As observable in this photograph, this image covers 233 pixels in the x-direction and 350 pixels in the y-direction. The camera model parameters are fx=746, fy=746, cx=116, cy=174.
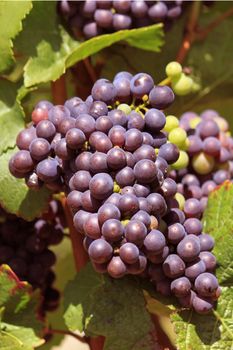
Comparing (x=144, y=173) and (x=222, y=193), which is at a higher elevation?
(x=144, y=173)

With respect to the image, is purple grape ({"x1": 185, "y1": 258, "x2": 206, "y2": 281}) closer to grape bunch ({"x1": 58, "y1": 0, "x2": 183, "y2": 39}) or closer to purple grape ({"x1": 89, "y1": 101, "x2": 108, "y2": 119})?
purple grape ({"x1": 89, "y1": 101, "x2": 108, "y2": 119})

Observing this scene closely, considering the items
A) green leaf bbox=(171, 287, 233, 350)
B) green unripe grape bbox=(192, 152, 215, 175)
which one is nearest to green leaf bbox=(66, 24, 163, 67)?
green unripe grape bbox=(192, 152, 215, 175)

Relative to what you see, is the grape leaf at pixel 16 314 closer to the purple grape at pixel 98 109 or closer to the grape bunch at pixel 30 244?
the grape bunch at pixel 30 244

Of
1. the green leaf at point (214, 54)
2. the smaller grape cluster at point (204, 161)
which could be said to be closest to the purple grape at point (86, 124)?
the smaller grape cluster at point (204, 161)

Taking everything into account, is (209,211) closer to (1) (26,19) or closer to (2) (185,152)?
(2) (185,152)

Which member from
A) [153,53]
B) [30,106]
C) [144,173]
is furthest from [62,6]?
[144,173]

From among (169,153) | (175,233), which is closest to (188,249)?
(175,233)
